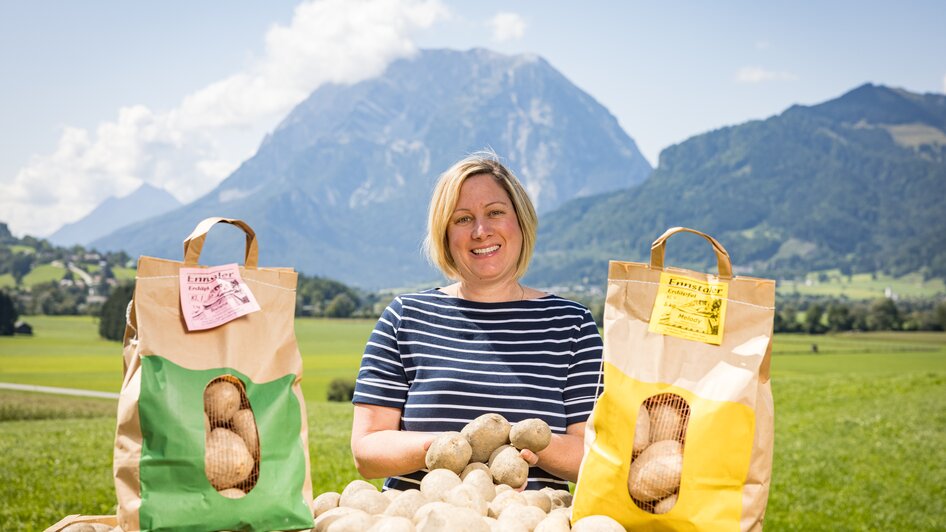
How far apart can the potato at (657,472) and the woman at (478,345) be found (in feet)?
2.37

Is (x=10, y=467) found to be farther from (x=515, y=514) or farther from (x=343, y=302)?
(x=343, y=302)

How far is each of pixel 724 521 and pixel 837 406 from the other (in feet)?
79.7

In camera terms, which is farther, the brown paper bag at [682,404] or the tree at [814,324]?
the tree at [814,324]

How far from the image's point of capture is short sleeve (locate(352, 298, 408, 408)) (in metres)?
3.07

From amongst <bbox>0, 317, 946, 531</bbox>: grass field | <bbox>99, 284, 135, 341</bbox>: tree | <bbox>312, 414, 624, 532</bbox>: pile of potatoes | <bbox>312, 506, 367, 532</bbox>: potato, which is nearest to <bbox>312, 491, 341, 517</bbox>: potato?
<bbox>312, 414, 624, 532</bbox>: pile of potatoes

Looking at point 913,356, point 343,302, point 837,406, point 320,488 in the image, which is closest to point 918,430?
point 837,406

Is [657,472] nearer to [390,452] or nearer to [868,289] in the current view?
[390,452]

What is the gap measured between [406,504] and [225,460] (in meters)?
0.55

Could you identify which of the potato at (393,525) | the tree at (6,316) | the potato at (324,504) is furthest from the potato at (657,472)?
the tree at (6,316)

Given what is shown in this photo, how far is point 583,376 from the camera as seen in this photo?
10.2 feet

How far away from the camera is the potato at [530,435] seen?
2.58m

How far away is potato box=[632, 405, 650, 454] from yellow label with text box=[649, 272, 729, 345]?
24 cm

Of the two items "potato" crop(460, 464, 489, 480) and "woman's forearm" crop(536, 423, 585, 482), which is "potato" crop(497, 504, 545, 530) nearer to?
"potato" crop(460, 464, 489, 480)

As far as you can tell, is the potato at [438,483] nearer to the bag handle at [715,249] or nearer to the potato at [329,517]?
the potato at [329,517]
